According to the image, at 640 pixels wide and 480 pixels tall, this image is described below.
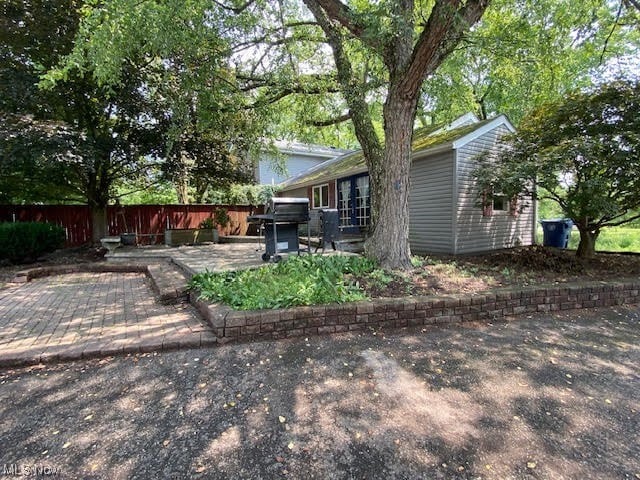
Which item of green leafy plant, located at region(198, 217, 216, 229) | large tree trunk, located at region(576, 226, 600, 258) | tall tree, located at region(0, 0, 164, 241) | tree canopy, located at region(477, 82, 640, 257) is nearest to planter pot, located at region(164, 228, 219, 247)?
green leafy plant, located at region(198, 217, 216, 229)

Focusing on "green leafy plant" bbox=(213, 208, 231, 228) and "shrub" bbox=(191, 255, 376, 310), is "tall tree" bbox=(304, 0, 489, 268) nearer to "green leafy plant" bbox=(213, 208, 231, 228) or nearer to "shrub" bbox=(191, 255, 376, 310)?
"shrub" bbox=(191, 255, 376, 310)

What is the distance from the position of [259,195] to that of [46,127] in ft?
30.9

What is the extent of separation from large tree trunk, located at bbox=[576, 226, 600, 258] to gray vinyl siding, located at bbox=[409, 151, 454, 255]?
2.61 metres

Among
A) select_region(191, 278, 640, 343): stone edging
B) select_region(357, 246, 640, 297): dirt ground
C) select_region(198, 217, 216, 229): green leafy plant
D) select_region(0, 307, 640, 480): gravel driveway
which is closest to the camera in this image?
select_region(0, 307, 640, 480): gravel driveway

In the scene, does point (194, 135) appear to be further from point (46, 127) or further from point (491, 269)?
point (491, 269)

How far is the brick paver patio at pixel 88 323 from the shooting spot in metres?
3.11

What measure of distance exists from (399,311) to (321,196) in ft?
34.2

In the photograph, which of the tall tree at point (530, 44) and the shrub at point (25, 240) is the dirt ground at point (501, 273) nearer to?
the tall tree at point (530, 44)

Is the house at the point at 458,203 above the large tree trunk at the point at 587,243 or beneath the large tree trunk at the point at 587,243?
above

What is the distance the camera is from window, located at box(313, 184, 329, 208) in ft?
44.1

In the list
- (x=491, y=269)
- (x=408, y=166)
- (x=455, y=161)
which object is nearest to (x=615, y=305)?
(x=491, y=269)

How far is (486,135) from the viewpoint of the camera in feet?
28.5

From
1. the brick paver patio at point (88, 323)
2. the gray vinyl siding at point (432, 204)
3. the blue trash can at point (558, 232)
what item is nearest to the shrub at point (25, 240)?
the brick paver patio at point (88, 323)

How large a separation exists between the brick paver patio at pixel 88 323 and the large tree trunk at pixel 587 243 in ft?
25.0
